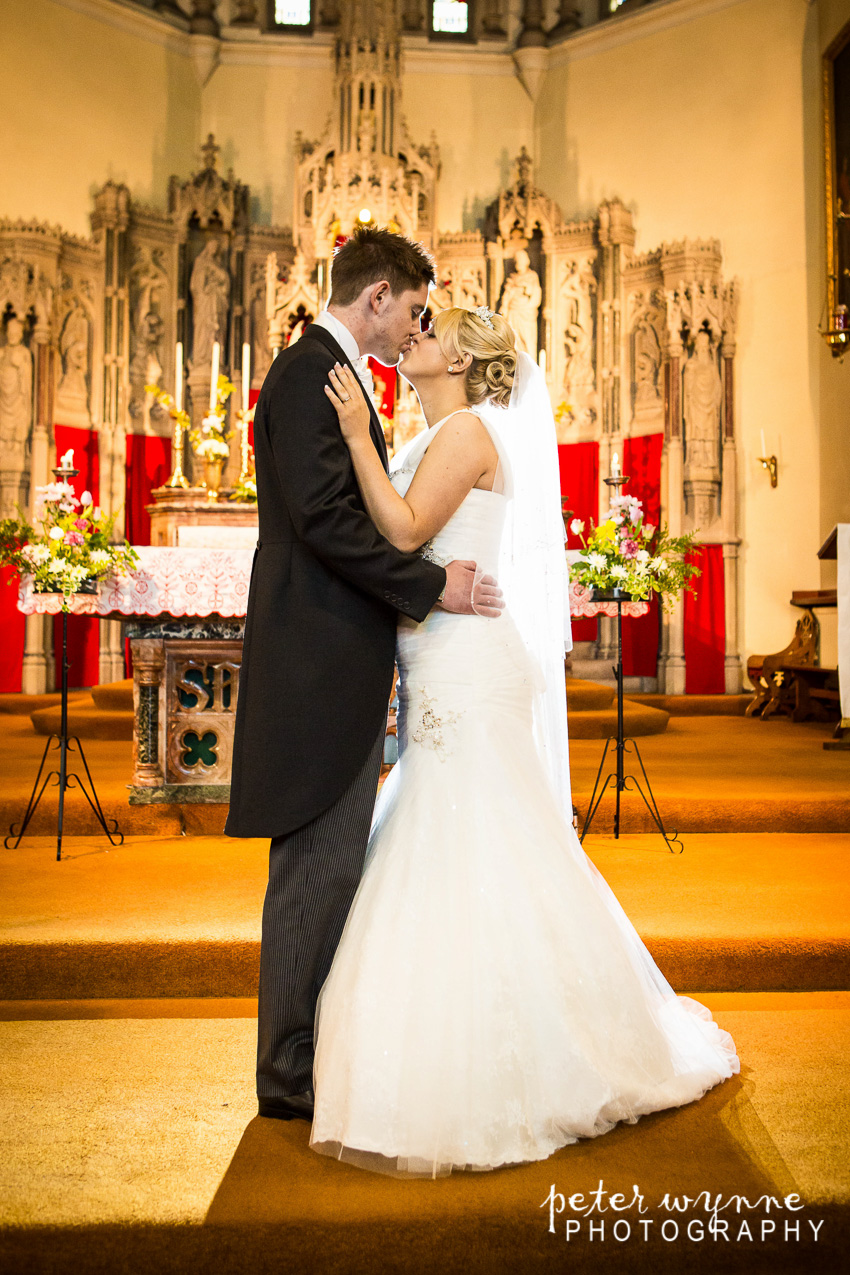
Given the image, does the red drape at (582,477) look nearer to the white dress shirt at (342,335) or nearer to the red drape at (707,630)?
the red drape at (707,630)

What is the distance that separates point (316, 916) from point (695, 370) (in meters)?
8.81

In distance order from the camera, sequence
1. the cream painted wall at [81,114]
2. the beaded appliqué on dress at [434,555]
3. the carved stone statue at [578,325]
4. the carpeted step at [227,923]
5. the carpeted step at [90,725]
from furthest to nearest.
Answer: the carved stone statue at [578,325]
the cream painted wall at [81,114]
the carpeted step at [90,725]
the carpeted step at [227,923]
the beaded appliqué on dress at [434,555]

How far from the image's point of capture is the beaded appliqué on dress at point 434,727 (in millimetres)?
2242

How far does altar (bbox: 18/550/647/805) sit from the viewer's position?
4512 millimetres

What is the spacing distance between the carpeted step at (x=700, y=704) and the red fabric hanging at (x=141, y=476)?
192 inches

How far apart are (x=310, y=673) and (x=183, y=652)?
2.76 meters

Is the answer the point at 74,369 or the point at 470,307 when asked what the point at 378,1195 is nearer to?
the point at 470,307

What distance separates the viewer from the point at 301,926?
2.10m

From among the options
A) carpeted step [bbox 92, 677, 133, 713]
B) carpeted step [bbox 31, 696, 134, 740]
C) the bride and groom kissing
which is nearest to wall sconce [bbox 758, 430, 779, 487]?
carpeted step [bbox 92, 677, 133, 713]

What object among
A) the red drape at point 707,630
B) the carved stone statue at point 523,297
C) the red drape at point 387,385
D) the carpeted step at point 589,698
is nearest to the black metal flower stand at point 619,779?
the carpeted step at point 589,698

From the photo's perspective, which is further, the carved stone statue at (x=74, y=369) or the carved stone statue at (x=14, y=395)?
the carved stone statue at (x=74, y=369)

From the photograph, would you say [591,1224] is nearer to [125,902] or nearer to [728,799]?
[125,902]

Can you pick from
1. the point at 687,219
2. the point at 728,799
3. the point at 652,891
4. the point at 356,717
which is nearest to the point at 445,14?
the point at 687,219

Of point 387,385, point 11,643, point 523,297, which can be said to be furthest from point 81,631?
point 523,297
